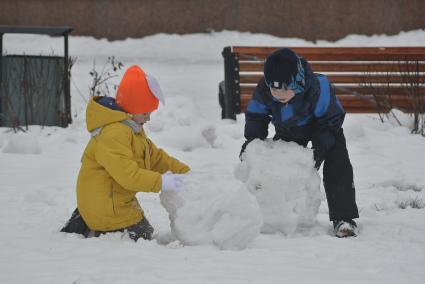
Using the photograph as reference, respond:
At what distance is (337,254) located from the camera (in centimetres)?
387

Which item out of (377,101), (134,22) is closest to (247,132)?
(377,101)

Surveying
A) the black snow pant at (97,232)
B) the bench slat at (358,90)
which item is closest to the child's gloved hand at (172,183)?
the black snow pant at (97,232)

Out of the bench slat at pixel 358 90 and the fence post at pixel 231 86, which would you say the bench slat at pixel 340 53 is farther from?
the bench slat at pixel 358 90

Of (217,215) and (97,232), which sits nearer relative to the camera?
(217,215)

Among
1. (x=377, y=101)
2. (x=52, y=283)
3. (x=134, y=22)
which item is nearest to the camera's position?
(x=52, y=283)

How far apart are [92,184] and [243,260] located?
1010 millimetres

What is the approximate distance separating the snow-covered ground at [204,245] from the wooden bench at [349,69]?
1.08 feet

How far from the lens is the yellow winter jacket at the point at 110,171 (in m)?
3.95

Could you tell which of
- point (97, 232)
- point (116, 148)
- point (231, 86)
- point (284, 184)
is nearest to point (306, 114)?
point (284, 184)

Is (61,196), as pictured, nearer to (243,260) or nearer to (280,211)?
(280,211)

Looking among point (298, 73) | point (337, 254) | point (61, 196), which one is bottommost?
point (61, 196)

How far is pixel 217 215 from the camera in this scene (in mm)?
3893

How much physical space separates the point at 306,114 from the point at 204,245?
108 centimetres

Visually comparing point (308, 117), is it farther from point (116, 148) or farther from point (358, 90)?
point (358, 90)
